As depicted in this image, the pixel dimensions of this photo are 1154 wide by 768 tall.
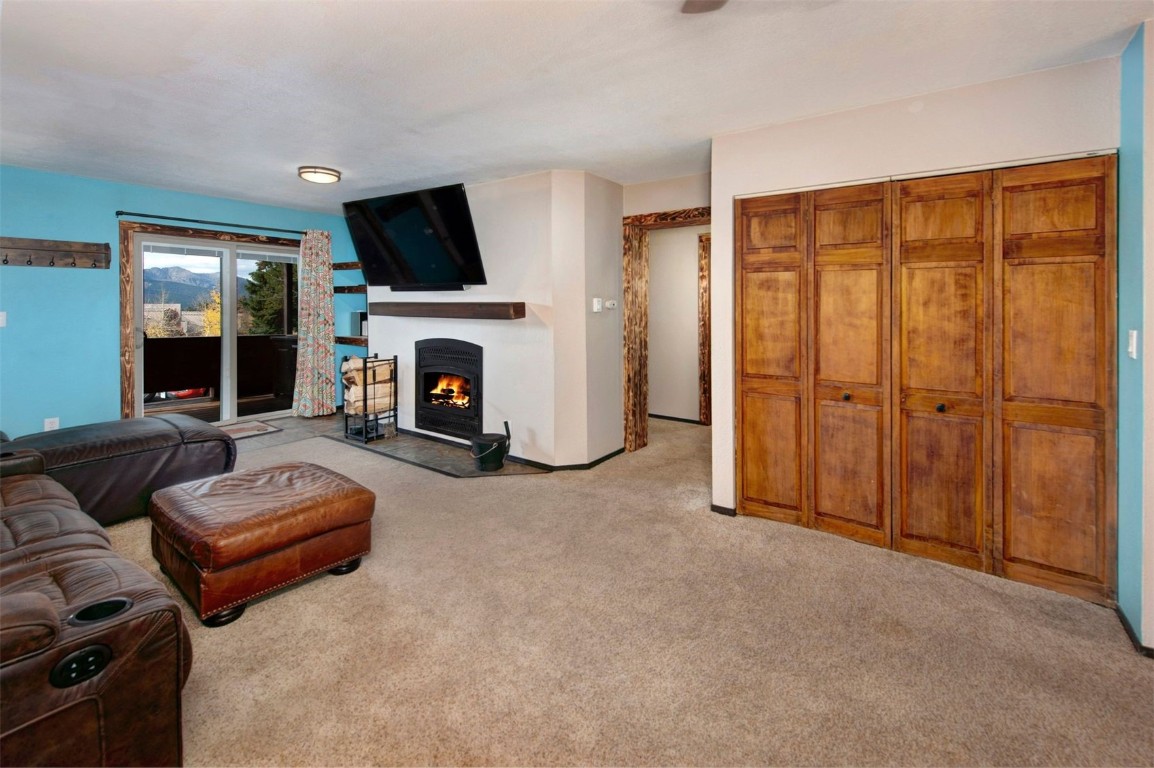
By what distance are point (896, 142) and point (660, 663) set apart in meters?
2.84

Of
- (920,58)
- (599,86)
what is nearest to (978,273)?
(920,58)

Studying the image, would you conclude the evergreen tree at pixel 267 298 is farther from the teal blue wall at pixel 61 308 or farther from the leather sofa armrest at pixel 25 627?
the leather sofa armrest at pixel 25 627

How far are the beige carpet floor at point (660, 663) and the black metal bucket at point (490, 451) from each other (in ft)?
4.11

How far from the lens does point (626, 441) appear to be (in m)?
5.18

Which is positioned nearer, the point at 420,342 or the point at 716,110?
the point at 716,110

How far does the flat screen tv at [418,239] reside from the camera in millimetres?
4883

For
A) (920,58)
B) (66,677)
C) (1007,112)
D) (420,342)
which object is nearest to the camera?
(66,677)

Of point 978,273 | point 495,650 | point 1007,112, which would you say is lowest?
point 495,650

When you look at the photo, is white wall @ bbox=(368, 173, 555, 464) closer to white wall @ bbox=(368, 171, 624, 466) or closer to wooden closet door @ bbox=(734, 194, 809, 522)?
white wall @ bbox=(368, 171, 624, 466)

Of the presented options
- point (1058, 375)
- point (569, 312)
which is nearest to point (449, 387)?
point (569, 312)

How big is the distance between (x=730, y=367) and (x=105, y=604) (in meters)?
3.13

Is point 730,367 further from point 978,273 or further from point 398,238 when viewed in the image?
point 398,238

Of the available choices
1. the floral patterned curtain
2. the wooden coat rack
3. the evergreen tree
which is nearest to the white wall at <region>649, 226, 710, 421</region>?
the floral patterned curtain

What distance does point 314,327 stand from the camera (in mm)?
6582
